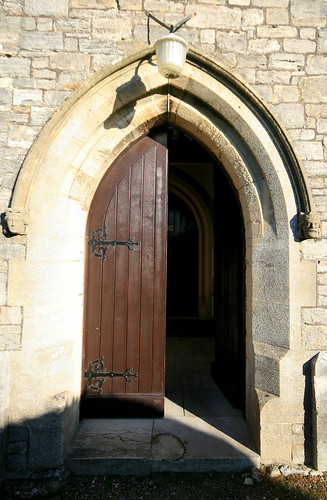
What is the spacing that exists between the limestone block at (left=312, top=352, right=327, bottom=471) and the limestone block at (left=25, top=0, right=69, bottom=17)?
3.54m

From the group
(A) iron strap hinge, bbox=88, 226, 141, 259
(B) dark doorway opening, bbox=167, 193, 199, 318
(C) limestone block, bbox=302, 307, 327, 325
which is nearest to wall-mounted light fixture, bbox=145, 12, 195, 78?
(A) iron strap hinge, bbox=88, 226, 141, 259

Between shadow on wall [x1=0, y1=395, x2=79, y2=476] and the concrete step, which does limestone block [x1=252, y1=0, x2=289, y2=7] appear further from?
shadow on wall [x1=0, y1=395, x2=79, y2=476]

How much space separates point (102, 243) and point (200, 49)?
188 cm

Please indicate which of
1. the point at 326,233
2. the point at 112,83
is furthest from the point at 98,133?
the point at 326,233

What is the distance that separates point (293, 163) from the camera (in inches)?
90.1

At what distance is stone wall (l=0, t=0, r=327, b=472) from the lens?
2.29m

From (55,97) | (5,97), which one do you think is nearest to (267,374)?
(55,97)

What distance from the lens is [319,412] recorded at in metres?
2.14

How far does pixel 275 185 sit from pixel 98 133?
5.17 ft

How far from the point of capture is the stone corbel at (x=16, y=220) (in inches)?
83.7

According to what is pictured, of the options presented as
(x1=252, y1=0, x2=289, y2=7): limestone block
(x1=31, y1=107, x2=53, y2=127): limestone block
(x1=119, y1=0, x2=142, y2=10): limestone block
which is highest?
(x1=252, y1=0, x2=289, y2=7): limestone block

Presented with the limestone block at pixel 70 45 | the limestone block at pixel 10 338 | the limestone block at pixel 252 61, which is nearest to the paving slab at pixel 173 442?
the limestone block at pixel 10 338

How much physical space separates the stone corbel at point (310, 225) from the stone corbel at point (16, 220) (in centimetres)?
217

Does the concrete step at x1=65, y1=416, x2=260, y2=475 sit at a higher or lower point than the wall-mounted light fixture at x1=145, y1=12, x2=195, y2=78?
lower
